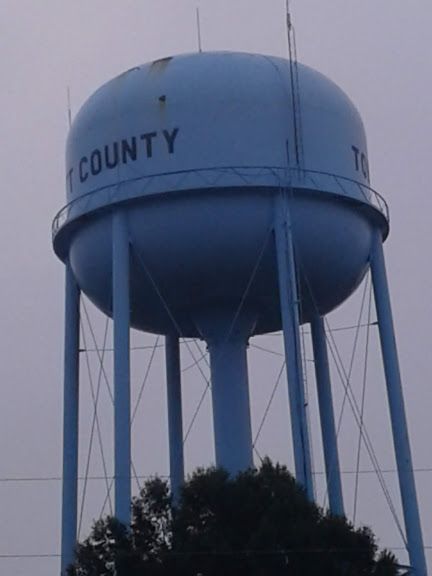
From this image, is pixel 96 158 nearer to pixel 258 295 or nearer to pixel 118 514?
pixel 258 295

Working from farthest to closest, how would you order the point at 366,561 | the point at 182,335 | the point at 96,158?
the point at 182,335, the point at 96,158, the point at 366,561

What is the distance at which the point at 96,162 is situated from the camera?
84.7 feet

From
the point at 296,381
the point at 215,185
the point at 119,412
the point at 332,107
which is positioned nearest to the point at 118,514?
the point at 119,412

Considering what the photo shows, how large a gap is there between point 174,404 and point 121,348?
14.3 feet

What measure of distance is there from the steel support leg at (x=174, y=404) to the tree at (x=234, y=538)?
5065 mm

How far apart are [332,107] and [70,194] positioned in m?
4.74

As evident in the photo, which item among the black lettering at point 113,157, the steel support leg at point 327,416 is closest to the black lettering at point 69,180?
the black lettering at point 113,157

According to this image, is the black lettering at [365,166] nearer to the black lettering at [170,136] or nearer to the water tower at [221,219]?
the water tower at [221,219]

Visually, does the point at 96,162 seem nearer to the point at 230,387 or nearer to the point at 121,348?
the point at 121,348

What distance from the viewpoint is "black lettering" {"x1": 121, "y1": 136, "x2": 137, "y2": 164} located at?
997 inches

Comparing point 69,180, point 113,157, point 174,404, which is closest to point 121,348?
point 113,157

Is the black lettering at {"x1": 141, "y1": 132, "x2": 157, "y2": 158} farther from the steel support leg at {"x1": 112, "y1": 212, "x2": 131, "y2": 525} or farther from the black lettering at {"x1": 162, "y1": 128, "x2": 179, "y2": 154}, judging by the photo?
the steel support leg at {"x1": 112, "y1": 212, "x2": 131, "y2": 525}

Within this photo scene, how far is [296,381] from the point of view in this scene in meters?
24.0

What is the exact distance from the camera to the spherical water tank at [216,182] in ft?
80.9
